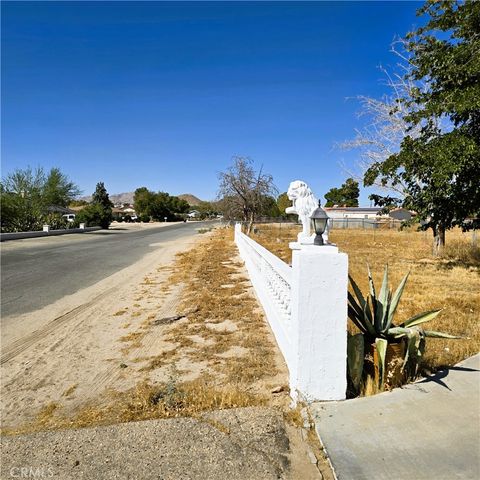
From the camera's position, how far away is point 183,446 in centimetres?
283

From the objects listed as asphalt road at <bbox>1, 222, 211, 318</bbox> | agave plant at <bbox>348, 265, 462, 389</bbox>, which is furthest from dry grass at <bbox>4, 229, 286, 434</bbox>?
asphalt road at <bbox>1, 222, 211, 318</bbox>

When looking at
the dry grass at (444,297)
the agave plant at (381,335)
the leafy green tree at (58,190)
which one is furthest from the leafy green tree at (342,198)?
the agave plant at (381,335)

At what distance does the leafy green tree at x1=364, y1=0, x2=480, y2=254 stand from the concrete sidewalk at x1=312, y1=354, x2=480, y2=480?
6.75m

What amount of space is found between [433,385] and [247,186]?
2927cm

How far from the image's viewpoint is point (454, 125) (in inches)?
437

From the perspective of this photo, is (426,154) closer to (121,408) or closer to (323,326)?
(323,326)

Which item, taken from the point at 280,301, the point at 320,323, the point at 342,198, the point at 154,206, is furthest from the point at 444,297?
the point at 342,198

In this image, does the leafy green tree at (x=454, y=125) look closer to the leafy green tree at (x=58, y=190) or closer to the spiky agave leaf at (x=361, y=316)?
the spiky agave leaf at (x=361, y=316)

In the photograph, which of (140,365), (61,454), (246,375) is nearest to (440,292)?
(246,375)

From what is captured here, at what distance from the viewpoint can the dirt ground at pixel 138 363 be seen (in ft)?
11.5

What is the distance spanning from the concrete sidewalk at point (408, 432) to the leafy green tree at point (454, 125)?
22.2 ft

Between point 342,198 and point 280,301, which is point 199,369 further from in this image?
point 342,198

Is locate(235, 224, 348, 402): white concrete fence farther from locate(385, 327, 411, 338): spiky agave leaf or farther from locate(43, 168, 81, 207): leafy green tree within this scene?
locate(43, 168, 81, 207): leafy green tree

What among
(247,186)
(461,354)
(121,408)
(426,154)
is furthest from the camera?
(247,186)
